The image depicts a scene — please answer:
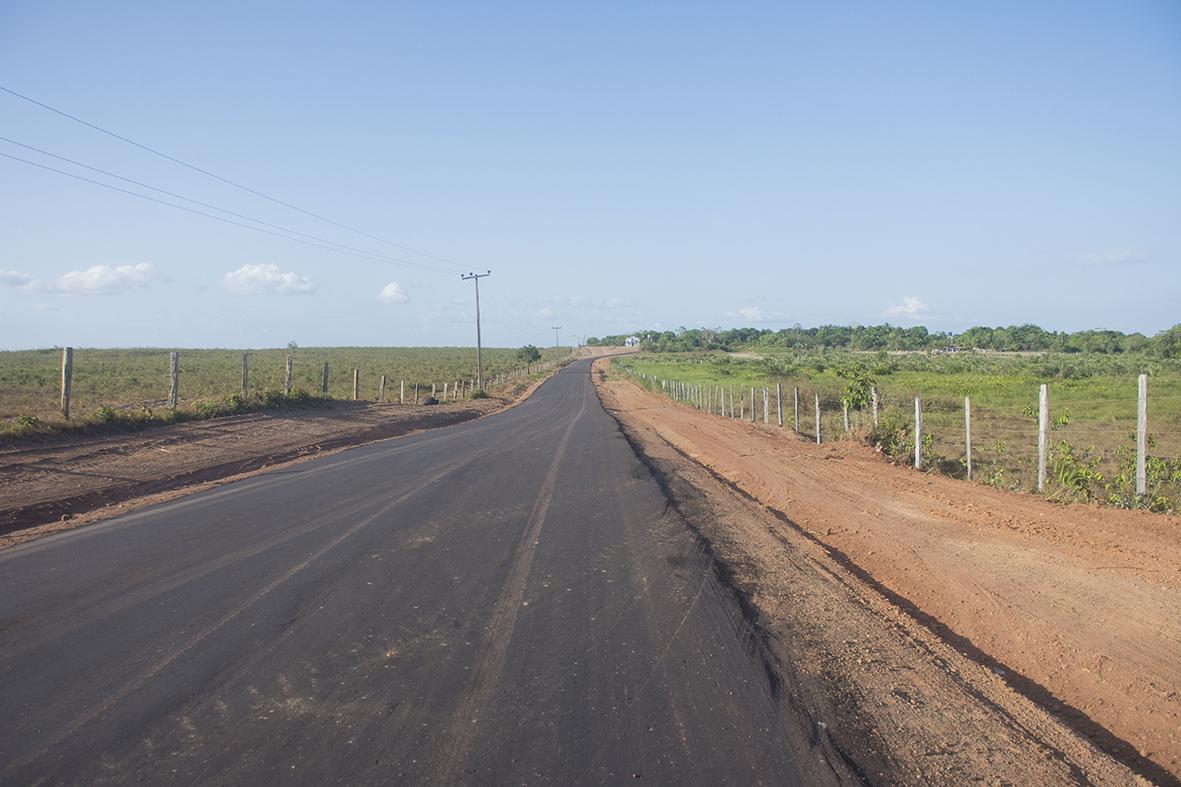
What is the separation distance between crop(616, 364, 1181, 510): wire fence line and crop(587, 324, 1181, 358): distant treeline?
214ft

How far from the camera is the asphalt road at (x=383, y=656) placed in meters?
4.00

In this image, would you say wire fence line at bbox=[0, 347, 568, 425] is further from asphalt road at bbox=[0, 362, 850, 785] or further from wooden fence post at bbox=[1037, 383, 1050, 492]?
wooden fence post at bbox=[1037, 383, 1050, 492]

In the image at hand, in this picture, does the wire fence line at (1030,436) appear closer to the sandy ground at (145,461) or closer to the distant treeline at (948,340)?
the sandy ground at (145,461)

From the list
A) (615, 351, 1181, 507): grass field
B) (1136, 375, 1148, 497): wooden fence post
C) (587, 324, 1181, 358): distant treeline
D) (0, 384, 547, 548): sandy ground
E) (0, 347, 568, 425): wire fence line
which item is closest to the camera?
(1136, 375, 1148, 497): wooden fence post

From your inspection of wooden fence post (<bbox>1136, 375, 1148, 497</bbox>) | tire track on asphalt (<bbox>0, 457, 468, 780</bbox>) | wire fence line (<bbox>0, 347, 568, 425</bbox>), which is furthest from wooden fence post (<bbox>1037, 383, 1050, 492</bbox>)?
wire fence line (<bbox>0, 347, 568, 425</bbox>)

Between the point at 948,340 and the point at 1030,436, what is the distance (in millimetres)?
131334

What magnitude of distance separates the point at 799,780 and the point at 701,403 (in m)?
35.0

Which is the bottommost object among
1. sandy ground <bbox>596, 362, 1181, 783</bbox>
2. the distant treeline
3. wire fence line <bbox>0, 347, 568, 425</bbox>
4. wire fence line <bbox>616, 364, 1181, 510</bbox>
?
sandy ground <bbox>596, 362, 1181, 783</bbox>

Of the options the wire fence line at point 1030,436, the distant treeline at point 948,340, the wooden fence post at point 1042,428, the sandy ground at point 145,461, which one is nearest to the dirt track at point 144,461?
the sandy ground at point 145,461

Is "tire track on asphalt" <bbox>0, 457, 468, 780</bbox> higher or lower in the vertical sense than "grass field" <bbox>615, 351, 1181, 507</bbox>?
lower

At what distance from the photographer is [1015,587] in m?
7.23

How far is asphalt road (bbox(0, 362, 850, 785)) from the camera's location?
13.1 feet

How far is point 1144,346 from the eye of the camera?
9812cm

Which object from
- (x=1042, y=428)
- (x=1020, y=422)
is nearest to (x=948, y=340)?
(x=1020, y=422)
